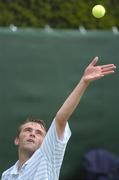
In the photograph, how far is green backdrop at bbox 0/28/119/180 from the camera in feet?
23.4

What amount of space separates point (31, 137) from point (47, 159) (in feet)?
0.83

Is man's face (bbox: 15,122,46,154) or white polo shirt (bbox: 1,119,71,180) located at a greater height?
man's face (bbox: 15,122,46,154)

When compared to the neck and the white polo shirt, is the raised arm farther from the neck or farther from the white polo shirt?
the neck

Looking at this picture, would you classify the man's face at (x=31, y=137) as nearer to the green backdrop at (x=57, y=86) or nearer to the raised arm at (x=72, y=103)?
the raised arm at (x=72, y=103)

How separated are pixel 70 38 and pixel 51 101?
763mm

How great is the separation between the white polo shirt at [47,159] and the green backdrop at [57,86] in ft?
11.2

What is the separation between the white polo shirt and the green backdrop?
3.42m

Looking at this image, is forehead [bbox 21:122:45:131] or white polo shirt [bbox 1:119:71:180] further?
forehead [bbox 21:122:45:131]

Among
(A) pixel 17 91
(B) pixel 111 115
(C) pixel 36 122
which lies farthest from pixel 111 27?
(C) pixel 36 122

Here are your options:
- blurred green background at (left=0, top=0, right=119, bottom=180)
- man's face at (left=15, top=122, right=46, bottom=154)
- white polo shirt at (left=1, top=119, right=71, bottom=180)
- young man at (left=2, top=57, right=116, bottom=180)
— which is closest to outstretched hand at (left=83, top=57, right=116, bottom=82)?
young man at (left=2, top=57, right=116, bottom=180)

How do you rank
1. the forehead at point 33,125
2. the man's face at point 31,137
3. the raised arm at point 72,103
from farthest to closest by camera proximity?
the forehead at point 33,125, the man's face at point 31,137, the raised arm at point 72,103

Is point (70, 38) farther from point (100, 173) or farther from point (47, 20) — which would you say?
Answer: point (100, 173)

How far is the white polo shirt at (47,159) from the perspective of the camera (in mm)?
3639

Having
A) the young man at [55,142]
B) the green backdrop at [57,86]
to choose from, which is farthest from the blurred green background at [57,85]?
the young man at [55,142]
